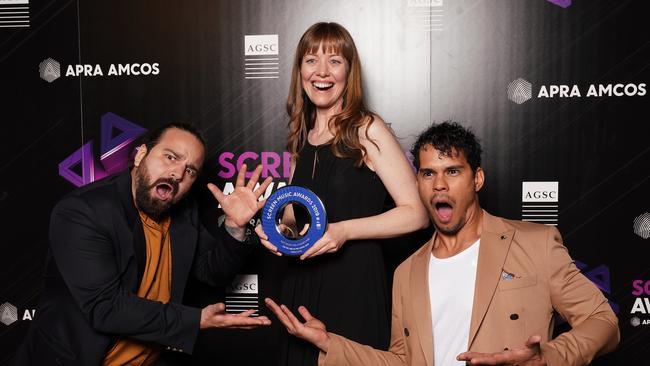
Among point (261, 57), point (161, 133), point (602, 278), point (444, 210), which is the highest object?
point (261, 57)

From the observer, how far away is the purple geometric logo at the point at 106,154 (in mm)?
3285

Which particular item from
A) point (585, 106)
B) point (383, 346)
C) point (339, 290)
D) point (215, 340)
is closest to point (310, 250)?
point (339, 290)

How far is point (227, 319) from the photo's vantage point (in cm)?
210

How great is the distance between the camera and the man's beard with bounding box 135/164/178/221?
2.33m

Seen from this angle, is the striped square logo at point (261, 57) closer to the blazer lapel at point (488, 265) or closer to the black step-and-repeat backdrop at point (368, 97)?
the black step-and-repeat backdrop at point (368, 97)

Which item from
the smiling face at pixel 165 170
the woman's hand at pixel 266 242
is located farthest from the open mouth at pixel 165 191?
the woman's hand at pixel 266 242

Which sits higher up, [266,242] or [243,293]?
[266,242]

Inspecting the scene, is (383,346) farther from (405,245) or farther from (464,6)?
(464,6)

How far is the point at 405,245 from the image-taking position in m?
3.12

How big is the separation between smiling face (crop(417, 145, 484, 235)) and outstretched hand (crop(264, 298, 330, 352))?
0.50 m

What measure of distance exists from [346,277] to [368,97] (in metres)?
1.27

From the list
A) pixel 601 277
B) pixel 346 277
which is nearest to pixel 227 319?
pixel 346 277

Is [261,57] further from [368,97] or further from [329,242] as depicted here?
[329,242]

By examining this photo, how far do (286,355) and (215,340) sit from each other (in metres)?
1.24
